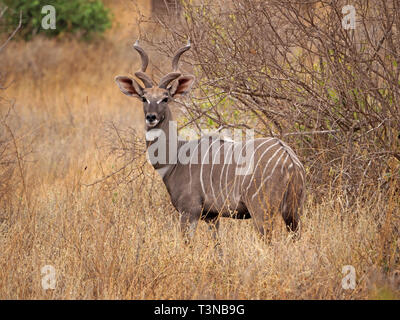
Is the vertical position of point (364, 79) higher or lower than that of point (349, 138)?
higher

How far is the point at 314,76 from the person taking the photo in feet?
17.7

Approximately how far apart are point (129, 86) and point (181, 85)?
0.46 metres

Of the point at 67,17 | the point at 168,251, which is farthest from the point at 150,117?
the point at 67,17

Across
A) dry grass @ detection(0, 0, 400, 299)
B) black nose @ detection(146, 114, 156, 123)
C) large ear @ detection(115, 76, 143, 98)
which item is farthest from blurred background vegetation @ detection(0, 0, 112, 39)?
black nose @ detection(146, 114, 156, 123)

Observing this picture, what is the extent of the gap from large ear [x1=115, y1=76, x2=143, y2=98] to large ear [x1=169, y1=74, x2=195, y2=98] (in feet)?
0.90

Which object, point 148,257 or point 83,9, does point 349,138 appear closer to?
point 148,257

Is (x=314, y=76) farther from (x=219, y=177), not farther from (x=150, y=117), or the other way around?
(x=150, y=117)

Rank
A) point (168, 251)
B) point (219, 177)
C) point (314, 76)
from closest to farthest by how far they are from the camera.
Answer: point (168, 251) → point (219, 177) → point (314, 76)

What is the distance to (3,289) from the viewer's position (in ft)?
12.9

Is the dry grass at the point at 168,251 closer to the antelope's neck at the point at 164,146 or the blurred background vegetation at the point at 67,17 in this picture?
the antelope's neck at the point at 164,146

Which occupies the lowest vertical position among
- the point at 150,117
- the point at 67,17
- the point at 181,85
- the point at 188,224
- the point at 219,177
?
the point at 188,224
